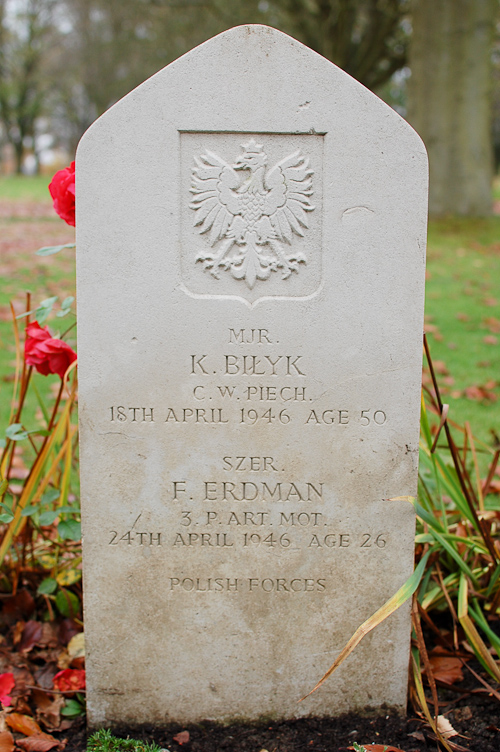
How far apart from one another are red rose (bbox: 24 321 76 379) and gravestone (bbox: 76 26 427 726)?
1.15 feet

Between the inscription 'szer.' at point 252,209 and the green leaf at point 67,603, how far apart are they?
1414mm

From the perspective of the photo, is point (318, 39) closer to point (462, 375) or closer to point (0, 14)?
point (462, 375)

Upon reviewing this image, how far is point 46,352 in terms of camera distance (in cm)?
233

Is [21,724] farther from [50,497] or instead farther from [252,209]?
[252,209]

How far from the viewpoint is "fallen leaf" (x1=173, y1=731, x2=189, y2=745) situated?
2.12 m

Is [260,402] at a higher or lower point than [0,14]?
lower

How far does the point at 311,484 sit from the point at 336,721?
2.73ft

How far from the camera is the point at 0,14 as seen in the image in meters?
29.8

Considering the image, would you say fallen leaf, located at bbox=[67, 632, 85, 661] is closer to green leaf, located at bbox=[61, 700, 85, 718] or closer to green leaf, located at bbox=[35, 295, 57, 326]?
green leaf, located at bbox=[61, 700, 85, 718]

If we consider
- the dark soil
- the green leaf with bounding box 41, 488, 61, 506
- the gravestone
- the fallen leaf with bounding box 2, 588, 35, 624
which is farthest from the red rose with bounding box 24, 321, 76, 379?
the dark soil

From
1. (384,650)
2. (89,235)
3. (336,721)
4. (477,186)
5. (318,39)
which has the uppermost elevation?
(318,39)

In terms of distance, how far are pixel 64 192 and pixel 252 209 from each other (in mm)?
687

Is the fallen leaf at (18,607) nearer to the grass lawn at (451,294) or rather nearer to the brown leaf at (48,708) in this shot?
the brown leaf at (48,708)

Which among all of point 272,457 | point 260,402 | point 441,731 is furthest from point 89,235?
point 441,731
